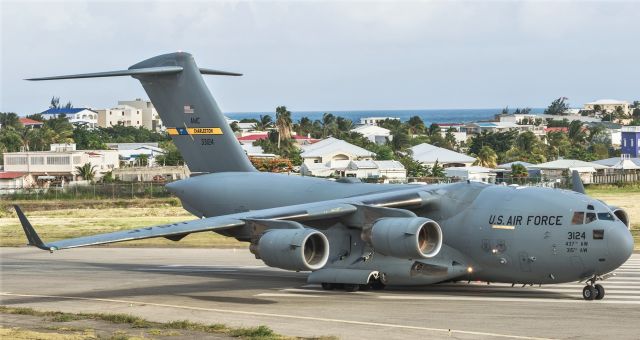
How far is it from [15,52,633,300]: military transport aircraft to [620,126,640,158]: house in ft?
311

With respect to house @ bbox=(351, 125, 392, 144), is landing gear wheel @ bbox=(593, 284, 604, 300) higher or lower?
lower

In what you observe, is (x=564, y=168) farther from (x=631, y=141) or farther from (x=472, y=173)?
(x=631, y=141)

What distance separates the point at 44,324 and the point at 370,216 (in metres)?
8.02

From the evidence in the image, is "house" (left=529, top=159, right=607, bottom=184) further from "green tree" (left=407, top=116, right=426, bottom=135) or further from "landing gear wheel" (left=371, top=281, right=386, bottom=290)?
"green tree" (left=407, top=116, right=426, bottom=135)

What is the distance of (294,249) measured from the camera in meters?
22.3

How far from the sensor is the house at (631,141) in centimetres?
11675

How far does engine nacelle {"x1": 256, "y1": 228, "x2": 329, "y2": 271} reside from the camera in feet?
73.2

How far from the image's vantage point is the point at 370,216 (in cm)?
2422

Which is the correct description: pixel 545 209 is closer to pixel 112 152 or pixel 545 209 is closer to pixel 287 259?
pixel 287 259

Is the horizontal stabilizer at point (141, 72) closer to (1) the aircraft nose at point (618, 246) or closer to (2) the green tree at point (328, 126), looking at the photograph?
(1) the aircraft nose at point (618, 246)

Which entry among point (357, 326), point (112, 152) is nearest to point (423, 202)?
point (357, 326)

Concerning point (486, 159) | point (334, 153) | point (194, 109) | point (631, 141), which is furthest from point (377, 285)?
point (631, 141)

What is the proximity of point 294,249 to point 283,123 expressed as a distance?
316 ft

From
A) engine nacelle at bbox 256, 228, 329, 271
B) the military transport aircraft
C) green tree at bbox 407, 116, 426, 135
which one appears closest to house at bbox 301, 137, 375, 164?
green tree at bbox 407, 116, 426, 135
